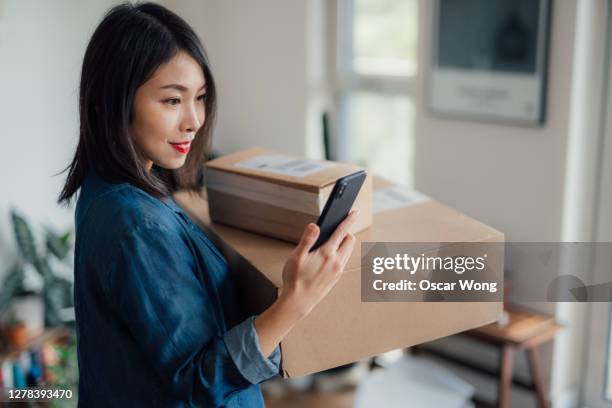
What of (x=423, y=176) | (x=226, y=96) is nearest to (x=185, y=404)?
(x=423, y=176)

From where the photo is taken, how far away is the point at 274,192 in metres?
1.04

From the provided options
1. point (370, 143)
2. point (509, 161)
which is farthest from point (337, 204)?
point (370, 143)

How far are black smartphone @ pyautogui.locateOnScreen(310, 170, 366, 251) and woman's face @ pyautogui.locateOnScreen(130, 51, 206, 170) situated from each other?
0.23m

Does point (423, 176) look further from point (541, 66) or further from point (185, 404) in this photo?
point (185, 404)

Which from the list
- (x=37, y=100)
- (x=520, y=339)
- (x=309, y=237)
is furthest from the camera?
(x=37, y=100)

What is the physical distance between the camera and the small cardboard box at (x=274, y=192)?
998mm

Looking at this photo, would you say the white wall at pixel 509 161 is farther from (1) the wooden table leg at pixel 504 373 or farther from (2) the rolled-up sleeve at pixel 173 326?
(2) the rolled-up sleeve at pixel 173 326

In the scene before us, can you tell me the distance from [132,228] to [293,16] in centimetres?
221

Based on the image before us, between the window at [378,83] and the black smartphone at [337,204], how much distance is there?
1.75 meters

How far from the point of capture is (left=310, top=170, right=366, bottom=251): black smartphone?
2.78ft

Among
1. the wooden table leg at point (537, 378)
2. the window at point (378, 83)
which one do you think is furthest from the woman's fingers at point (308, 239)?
the window at point (378, 83)

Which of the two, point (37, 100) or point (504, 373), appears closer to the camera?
point (504, 373)

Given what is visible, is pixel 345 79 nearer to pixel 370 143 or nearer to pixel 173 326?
pixel 370 143

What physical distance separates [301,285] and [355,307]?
0.42 feet
